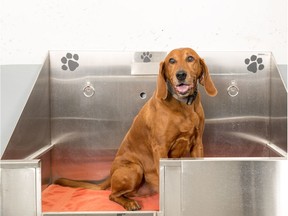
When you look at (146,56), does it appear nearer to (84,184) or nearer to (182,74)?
(182,74)

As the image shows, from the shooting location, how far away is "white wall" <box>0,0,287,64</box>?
171cm

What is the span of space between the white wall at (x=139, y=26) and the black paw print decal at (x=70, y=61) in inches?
1.5

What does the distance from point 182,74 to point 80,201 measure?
0.62 metres

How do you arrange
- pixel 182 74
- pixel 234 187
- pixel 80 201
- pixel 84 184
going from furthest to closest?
pixel 84 184, pixel 80 201, pixel 182 74, pixel 234 187

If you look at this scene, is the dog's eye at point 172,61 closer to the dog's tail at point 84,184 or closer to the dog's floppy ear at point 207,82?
the dog's floppy ear at point 207,82

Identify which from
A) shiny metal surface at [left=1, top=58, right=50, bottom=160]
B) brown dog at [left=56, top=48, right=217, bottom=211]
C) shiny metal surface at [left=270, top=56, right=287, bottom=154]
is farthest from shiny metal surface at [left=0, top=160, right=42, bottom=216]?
shiny metal surface at [left=270, top=56, right=287, bottom=154]

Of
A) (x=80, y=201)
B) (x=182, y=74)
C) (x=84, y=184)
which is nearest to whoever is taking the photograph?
(x=182, y=74)

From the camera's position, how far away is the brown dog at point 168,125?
1.38 metres

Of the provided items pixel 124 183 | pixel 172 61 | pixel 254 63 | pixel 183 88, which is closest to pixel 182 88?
pixel 183 88

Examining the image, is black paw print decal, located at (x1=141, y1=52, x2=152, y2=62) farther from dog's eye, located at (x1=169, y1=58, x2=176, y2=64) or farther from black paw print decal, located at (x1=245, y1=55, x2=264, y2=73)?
black paw print decal, located at (x1=245, y1=55, x2=264, y2=73)

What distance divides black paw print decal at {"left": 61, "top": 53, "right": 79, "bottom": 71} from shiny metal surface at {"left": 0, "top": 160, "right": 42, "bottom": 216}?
2.67 feet

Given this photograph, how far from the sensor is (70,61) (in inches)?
69.3

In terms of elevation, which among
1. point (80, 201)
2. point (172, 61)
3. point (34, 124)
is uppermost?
point (172, 61)

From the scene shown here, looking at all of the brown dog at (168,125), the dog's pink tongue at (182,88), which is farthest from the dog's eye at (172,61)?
the dog's pink tongue at (182,88)
